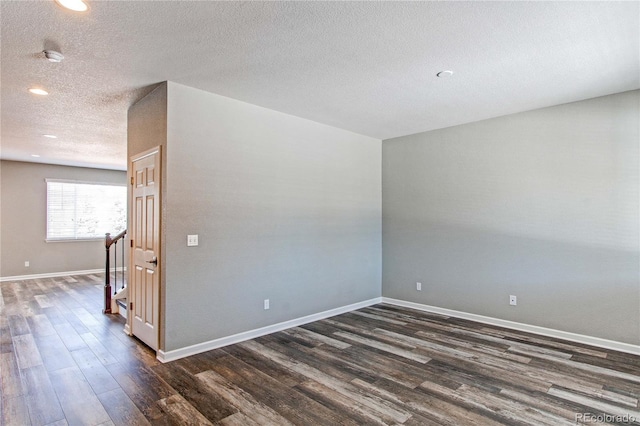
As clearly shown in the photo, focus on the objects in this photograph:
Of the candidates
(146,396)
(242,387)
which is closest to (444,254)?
(242,387)

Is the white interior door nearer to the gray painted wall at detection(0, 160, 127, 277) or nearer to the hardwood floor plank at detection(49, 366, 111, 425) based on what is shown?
the hardwood floor plank at detection(49, 366, 111, 425)

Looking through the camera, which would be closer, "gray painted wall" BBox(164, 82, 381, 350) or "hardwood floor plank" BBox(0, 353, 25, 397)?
"hardwood floor plank" BBox(0, 353, 25, 397)

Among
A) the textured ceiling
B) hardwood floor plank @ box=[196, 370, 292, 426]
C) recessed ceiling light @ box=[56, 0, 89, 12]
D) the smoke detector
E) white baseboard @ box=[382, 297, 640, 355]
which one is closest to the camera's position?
recessed ceiling light @ box=[56, 0, 89, 12]

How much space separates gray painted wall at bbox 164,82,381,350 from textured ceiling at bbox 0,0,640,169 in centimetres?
38

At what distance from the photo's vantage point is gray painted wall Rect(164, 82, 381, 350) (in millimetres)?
3361

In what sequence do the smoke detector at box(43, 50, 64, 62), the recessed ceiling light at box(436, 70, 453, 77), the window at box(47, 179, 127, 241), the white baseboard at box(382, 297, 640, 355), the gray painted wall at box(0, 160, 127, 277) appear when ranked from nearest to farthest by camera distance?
1. the smoke detector at box(43, 50, 64, 62)
2. the recessed ceiling light at box(436, 70, 453, 77)
3. the white baseboard at box(382, 297, 640, 355)
4. the gray painted wall at box(0, 160, 127, 277)
5. the window at box(47, 179, 127, 241)

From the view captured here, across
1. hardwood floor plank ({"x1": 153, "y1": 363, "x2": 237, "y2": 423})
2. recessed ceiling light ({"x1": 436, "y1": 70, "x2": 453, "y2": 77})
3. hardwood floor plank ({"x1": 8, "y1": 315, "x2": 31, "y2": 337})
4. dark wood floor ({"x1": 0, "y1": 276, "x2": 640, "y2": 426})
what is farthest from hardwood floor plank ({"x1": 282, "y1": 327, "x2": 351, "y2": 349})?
hardwood floor plank ({"x1": 8, "y1": 315, "x2": 31, "y2": 337})

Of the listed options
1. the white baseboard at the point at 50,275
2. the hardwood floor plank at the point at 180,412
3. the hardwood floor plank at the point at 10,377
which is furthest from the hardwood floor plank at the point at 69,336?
the white baseboard at the point at 50,275

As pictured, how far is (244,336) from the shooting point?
3.81 meters

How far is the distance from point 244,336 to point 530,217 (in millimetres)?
3668

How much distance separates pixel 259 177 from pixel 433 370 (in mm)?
2689

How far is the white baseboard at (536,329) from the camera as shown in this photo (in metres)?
3.53

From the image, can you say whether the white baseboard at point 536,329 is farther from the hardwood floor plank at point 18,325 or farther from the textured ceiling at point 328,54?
the hardwood floor plank at point 18,325

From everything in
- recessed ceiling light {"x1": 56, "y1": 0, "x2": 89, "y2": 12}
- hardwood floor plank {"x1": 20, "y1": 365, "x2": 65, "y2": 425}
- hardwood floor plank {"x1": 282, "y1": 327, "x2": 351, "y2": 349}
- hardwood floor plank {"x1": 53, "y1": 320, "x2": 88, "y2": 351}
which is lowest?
hardwood floor plank {"x1": 282, "y1": 327, "x2": 351, "y2": 349}
